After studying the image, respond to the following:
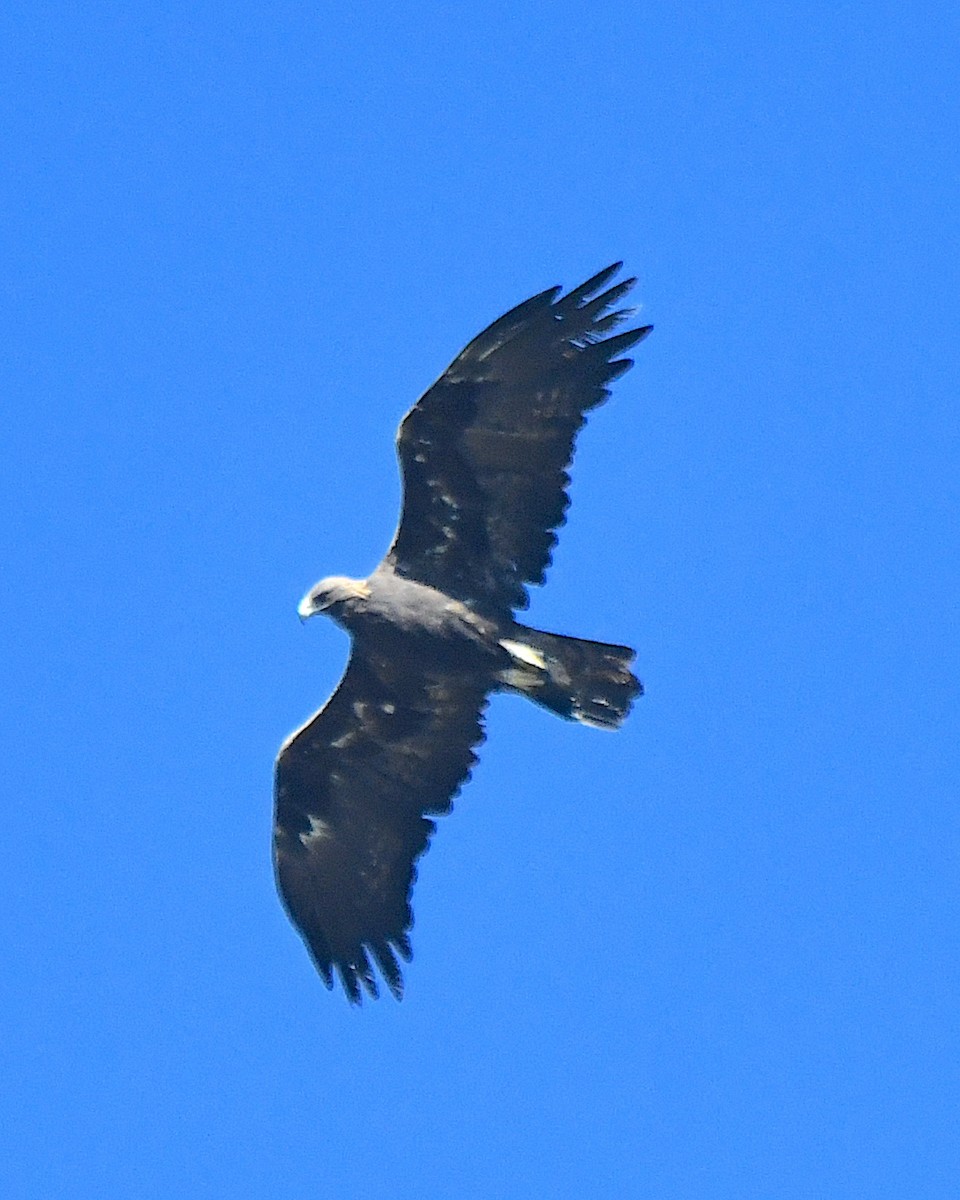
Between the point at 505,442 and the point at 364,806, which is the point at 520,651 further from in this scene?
the point at 364,806

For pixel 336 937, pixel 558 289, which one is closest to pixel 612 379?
pixel 558 289

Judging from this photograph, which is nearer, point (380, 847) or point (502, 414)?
point (502, 414)

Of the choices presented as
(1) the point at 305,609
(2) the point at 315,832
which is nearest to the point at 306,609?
(1) the point at 305,609

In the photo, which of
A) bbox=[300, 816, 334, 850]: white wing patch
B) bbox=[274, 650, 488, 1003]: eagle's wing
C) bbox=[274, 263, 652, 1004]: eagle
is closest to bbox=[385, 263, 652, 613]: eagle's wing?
bbox=[274, 263, 652, 1004]: eagle

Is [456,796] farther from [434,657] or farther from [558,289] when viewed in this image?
[558,289]

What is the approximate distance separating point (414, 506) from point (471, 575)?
569 millimetres

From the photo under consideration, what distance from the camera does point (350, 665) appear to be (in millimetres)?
15570

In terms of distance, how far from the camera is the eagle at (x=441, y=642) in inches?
576

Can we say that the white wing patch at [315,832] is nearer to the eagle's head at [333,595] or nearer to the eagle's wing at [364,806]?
the eagle's wing at [364,806]

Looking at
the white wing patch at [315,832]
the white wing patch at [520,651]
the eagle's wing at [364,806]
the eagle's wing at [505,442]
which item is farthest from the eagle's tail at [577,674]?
the white wing patch at [315,832]

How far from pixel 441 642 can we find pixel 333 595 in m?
0.76

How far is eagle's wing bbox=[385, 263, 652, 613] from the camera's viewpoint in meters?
14.6

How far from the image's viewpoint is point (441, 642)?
1499 cm

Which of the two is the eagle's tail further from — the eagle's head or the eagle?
the eagle's head
